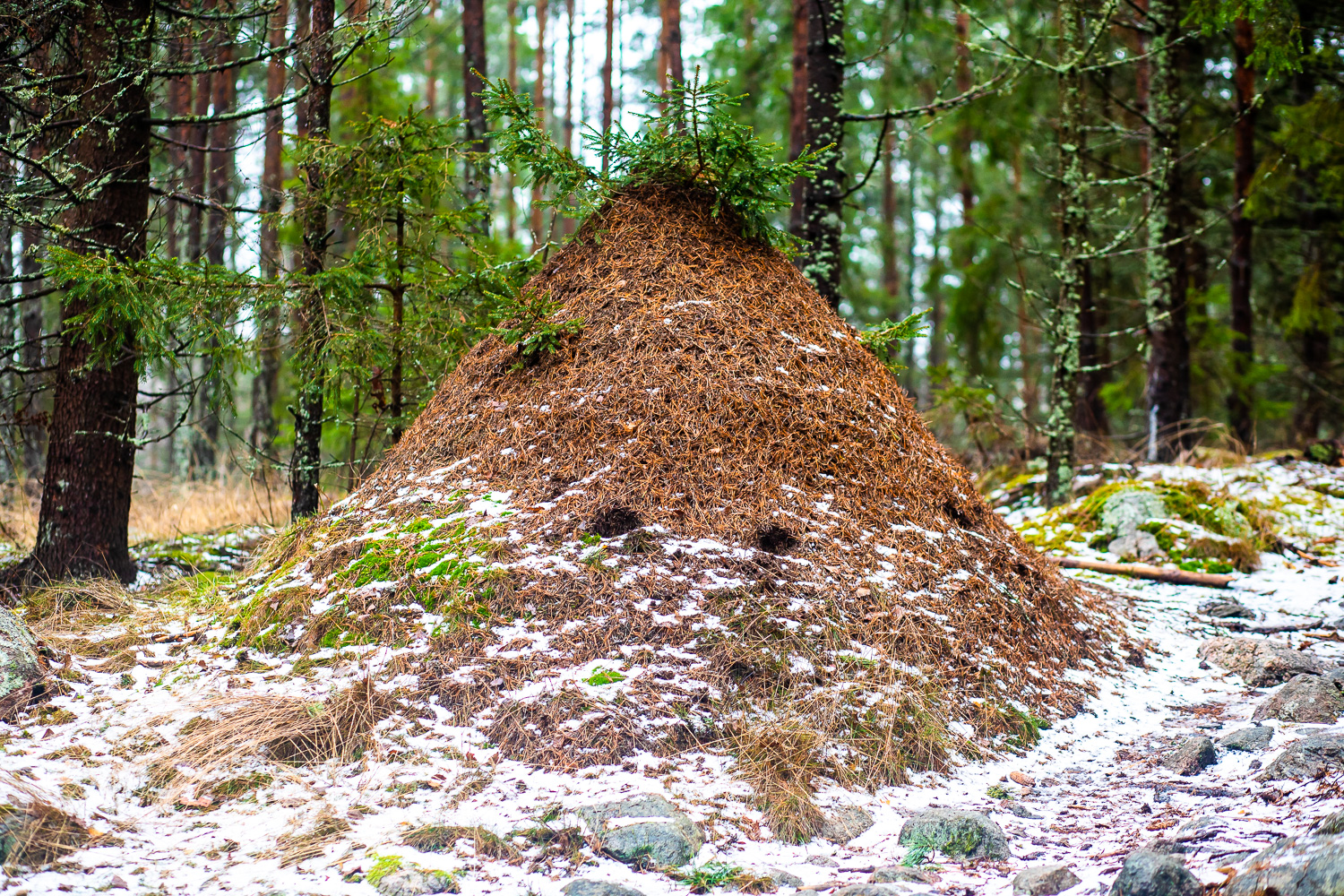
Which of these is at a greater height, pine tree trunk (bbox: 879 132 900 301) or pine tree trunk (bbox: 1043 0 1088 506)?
pine tree trunk (bbox: 879 132 900 301)

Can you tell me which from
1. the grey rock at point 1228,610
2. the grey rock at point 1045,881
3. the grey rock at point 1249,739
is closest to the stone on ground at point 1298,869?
the grey rock at point 1045,881

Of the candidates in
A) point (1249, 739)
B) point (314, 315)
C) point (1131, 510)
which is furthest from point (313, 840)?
point (1131, 510)

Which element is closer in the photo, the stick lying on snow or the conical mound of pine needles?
the conical mound of pine needles

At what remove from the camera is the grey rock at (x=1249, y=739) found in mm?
3641

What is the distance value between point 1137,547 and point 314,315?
686 centimetres

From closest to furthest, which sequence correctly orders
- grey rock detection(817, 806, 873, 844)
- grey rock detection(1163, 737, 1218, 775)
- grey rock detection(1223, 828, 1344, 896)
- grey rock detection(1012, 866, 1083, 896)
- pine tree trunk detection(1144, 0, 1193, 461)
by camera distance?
grey rock detection(1223, 828, 1344, 896)
grey rock detection(1012, 866, 1083, 896)
grey rock detection(817, 806, 873, 844)
grey rock detection(1163, 737, 1218, 775)
pine tree trunk detection(1144, 0, 1193, 461)

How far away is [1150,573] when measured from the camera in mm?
6809

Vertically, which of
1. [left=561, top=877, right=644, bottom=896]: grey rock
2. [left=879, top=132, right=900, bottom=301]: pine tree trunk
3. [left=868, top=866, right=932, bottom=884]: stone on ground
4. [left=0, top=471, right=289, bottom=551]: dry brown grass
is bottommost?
[left=868, top=866, right=932, bottom=884]: stone on ground

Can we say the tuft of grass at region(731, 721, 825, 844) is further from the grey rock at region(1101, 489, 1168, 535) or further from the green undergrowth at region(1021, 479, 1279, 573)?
the grey rock at region(1101, 489, 1168, 535)

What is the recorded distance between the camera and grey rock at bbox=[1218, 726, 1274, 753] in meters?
3.64

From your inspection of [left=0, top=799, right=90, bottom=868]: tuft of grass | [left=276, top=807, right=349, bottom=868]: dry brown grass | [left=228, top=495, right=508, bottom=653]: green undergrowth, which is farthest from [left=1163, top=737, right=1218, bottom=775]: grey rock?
[left=0, top=799, right=90, bottom=868]: tuft of grass

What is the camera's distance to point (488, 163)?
21.0 feet

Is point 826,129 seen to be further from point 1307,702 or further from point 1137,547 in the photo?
point 1307,702

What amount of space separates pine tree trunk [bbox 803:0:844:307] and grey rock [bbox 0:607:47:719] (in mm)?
6139
